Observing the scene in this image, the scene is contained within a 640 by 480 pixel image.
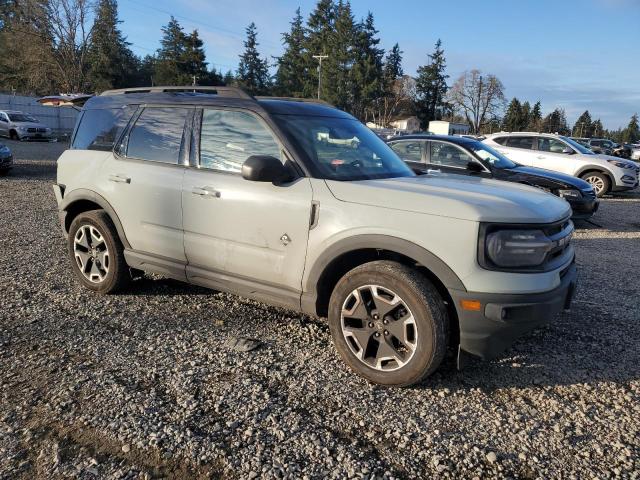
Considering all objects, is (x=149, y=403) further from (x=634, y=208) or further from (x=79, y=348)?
(x=634, y=208)

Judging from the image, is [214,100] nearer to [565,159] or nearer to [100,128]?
[100,128]

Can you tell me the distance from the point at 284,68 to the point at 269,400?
3172 inches

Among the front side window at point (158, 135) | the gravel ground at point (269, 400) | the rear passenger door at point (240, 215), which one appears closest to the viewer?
the gravel ground at point (269, 400)

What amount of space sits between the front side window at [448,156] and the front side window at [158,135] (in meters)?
5.97

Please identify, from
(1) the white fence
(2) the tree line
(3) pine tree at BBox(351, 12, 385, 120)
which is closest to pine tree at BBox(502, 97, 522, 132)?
(2) the tree line

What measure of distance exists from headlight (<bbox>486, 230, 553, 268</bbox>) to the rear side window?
3.46 meters

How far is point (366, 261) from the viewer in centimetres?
345

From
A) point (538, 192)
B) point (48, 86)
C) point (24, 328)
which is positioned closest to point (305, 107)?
point (538, 192)

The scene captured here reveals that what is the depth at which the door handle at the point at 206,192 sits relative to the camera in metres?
3.80

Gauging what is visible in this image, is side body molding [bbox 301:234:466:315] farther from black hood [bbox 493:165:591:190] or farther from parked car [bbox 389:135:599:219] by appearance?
black hood [bbox 493:165:591:190]

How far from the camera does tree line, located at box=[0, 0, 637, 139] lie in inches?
2149

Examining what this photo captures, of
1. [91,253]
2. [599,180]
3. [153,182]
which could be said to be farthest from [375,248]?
[599,180]

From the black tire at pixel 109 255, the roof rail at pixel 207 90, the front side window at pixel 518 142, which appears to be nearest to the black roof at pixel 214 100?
the roof rail at pixel 207 90

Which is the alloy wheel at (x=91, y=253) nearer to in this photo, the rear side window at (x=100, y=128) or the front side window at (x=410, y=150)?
the rear side window at (x=100, y=128)
